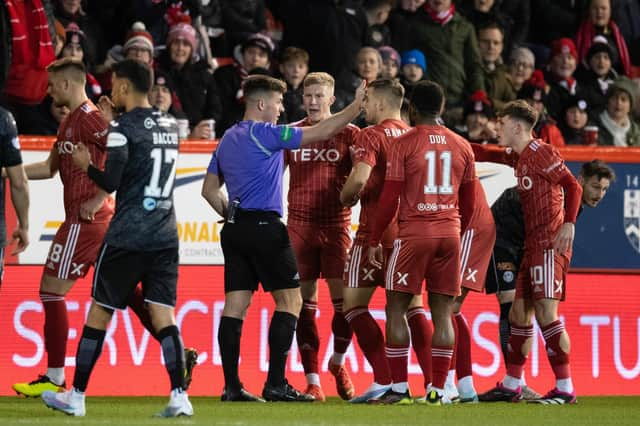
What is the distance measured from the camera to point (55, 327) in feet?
36.8

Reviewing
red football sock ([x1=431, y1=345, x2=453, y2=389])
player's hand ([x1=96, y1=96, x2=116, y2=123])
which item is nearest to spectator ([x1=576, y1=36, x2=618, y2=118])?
player's hand ([x1=96, y1=96, x2=116, y2=123])

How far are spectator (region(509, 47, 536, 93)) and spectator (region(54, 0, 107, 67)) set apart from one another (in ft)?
16.2

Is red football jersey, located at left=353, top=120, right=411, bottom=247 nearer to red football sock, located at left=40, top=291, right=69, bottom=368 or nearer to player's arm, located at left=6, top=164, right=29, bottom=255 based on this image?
red football sock, located at left=40, top=291, right=69, bottom=368

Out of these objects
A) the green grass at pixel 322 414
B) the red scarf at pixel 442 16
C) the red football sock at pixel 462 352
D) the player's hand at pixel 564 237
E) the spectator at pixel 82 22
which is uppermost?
the red scarf at pixel 442 16

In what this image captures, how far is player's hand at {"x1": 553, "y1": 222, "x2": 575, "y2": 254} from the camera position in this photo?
1138 centimetres

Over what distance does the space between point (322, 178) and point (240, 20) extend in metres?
5.46

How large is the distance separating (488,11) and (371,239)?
8010 millimetres

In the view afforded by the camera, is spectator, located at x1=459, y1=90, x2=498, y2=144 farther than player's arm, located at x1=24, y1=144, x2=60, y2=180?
Yes

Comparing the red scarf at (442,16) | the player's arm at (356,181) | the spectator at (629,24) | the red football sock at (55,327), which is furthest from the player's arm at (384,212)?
the spectator at (629,24)

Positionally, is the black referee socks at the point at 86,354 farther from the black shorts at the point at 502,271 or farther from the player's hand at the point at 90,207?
the black shorts at the point at 502,271

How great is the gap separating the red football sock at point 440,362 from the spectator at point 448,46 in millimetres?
6808

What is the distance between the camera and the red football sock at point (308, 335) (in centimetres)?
1184

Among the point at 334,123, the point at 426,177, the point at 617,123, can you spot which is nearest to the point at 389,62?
the point at 617,123

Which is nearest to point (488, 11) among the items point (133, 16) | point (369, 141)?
point (133, 16)
